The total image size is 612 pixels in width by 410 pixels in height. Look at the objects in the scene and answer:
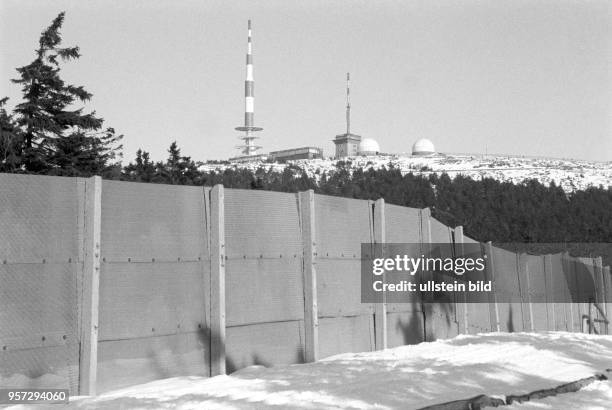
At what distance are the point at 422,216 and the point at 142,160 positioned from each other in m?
38.4

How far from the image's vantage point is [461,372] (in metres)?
9.32

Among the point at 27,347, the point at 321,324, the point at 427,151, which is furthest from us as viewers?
the point at 427,151

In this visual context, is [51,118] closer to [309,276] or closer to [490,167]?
[309,276]

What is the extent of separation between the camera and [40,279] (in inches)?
279

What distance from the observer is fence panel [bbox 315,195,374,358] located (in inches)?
420

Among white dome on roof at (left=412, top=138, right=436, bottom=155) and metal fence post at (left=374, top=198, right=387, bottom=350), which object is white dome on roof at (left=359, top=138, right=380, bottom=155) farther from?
metal fence post at (left=374, top=198, right=387, bottom=350)

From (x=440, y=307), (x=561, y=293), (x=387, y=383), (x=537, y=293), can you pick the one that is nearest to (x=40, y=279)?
(x=387, y=383)

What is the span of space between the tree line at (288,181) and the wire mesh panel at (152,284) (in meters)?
24.6

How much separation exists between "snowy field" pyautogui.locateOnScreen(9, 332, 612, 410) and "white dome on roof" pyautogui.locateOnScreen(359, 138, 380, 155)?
146001 mm

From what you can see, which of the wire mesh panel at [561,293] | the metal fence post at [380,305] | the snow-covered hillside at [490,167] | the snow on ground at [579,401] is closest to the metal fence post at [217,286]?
the snow on ground at [579,401]

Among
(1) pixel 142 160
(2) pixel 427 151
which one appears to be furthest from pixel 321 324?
(2) pixel 427 151

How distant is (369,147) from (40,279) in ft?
499

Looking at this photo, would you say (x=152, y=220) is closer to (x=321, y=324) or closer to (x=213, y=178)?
(x=321, y=324)

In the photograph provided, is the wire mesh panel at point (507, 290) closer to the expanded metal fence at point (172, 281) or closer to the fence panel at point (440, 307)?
the fence panel at point (440, 307)
